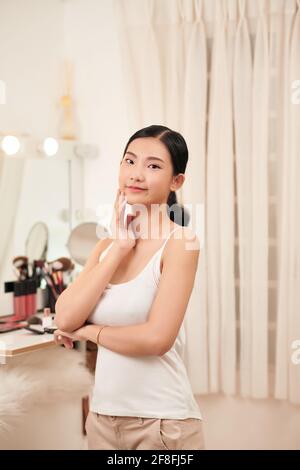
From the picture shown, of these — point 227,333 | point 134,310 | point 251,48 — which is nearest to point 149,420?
point 134,310

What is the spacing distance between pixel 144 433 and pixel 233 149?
1077 mm

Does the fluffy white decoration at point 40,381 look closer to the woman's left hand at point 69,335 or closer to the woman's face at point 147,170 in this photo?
the woman's left hand at point 69,335

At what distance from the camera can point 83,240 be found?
6.35ft

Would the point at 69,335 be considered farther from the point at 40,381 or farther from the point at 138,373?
the point at 40,381

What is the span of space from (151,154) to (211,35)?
880 mm

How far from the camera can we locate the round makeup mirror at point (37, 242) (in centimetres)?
193

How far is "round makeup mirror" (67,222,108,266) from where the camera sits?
192 cm

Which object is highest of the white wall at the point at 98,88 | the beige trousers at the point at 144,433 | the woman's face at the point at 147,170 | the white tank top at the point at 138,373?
the white wall at the point at 98,88

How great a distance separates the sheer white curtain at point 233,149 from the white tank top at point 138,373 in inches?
30.8

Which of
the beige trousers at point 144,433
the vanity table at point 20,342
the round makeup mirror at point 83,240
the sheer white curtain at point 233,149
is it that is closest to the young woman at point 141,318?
the beige trousers at point 144,433

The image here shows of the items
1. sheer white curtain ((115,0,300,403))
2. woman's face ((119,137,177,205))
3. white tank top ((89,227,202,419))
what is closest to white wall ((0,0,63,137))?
sheer white curtain ((115,0,300,403))

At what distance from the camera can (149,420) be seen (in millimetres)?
992

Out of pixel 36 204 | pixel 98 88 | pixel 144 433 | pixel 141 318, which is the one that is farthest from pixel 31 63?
pixel 144 433

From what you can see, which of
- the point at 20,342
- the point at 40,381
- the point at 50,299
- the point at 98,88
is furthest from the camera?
the point at 98,88
